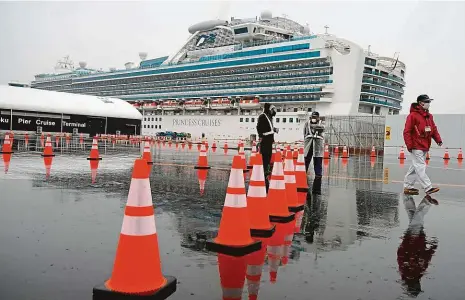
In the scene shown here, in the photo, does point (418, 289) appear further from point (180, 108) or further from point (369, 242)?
point (180, 108)

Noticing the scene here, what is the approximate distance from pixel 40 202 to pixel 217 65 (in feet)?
177

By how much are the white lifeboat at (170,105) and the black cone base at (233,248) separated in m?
59.6

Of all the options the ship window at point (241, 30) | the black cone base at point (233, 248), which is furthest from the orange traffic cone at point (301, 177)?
the ship window at point (241, 30)

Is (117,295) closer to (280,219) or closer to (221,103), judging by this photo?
(280,219)

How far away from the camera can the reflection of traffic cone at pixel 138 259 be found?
2922 mm

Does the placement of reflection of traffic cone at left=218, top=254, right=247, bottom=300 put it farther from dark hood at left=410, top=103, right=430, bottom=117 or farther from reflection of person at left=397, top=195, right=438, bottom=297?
dark hood at left=410, top=103, right=430, bottom=117

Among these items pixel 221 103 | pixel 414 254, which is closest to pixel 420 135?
pixel 414 254

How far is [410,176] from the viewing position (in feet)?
30.1

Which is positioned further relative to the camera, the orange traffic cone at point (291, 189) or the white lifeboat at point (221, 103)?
the white lifeboat at point (221, 103)

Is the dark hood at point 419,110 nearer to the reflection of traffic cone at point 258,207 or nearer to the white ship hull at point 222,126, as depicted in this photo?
the reflection of traffic cone at point 258,207

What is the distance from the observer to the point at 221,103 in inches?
2192

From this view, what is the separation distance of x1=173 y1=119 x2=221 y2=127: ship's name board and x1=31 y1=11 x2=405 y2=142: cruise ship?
0.13 meters

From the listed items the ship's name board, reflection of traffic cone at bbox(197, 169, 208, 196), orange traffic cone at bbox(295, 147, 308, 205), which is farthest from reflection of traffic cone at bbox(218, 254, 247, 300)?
the ship's name board

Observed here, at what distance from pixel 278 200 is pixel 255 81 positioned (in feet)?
163
